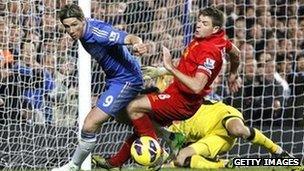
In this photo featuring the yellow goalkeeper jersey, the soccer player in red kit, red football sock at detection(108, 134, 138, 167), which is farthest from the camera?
the yellow goalkeeper jersey

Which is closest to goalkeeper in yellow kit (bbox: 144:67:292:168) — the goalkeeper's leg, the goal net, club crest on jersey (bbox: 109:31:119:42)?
the goalkeeper's leg

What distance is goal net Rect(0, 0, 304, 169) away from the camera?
35.6 feet

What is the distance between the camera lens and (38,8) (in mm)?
10750

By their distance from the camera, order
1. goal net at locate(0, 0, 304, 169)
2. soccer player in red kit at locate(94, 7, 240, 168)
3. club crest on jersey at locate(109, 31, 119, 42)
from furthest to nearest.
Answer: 1. goal net at locate(0, 0, 304, 169)
2. soccer player in red kit at locate(94, 7, 240, 168)
3. club crest on jersey at locate(109, 31, 119, 42)

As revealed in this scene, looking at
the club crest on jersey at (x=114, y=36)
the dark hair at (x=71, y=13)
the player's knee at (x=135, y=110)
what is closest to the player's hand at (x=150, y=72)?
the player's knee at (x=135, y=110)

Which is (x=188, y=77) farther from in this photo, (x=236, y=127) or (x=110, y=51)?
(x=236, y=127)

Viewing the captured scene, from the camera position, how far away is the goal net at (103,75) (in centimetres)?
1084

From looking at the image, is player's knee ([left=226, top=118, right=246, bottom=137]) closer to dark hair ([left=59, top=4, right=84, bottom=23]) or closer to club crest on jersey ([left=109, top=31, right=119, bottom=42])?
club crest on jersey ([left=109, top=31, right=119, bottom=42])

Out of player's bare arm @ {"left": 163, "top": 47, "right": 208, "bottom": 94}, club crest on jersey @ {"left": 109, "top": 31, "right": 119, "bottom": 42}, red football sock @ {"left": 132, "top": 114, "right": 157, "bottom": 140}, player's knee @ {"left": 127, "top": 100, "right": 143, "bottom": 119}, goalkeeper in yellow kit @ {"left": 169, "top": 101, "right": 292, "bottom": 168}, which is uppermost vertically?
club crest on jersey @ {"left": 109, "top": 31, "right": 119, "bottom": 42}

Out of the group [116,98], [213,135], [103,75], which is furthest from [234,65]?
[103,75]

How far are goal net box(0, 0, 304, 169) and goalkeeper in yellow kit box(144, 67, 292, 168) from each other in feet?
1.97

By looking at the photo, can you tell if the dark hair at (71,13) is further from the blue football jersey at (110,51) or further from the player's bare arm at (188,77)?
the player's bare arm at (188,77)

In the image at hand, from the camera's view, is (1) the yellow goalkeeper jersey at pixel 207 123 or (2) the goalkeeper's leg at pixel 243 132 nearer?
(2) the goalkeeper's leg at pixel 243 132

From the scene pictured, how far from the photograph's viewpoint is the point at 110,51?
8.44 m
